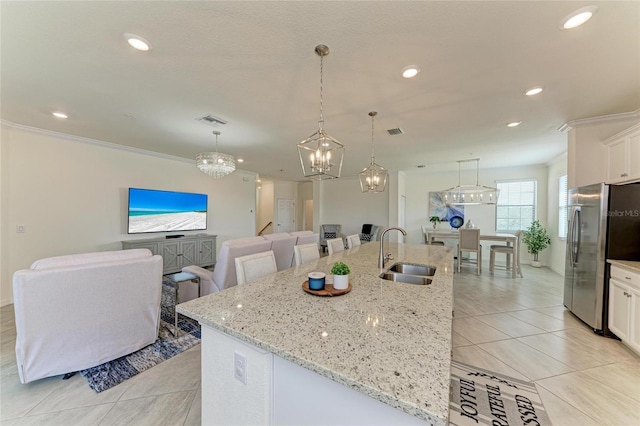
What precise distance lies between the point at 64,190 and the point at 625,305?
7673 mm

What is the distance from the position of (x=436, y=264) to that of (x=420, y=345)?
5.48 feet

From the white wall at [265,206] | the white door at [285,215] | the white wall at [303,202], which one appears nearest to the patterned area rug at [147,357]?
the white door at [285,215]

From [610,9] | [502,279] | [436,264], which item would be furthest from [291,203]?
[610,9]

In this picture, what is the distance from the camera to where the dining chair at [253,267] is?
1880mm

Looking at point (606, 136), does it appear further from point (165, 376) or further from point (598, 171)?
point (165, 376)

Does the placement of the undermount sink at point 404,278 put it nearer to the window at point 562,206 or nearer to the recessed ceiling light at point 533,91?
the recessed ceiling light at point 533,91

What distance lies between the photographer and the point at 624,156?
2.78 metres

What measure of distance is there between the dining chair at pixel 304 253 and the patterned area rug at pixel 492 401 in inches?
66.1

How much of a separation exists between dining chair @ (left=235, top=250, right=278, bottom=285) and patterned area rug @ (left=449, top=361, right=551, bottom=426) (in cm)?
164

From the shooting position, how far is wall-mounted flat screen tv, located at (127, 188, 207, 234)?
4795 mm

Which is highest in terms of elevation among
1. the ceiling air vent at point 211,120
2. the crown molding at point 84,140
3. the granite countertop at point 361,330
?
the ceiling air vent at point 211,120

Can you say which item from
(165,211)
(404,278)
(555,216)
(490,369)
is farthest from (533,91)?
(165,211)

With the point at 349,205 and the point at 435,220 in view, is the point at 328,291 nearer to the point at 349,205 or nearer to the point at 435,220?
the point at 435,220

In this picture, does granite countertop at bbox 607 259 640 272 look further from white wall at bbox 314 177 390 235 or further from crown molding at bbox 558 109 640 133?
white wall at bbox 314 177 390 235
